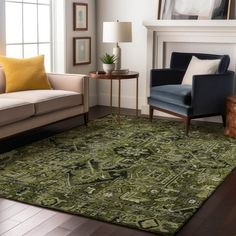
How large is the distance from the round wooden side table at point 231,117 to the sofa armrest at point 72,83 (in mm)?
1587

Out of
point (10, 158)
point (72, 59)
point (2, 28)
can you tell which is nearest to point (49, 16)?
point (72, 59)

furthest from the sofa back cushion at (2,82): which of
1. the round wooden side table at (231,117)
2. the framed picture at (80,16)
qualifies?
the round wooden side table at (231,117)

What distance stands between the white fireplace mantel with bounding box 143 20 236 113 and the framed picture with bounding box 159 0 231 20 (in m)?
0.14

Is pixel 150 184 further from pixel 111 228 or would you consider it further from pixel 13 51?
pixel 13 51

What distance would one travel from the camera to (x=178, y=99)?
16.0 feet

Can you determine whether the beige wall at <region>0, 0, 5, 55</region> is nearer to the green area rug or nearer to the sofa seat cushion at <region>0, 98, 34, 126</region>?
the sofa seat cushion at <region>0, 98, 34, 126</region>

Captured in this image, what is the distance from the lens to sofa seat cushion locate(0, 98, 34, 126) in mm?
4031

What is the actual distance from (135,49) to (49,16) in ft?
4.02

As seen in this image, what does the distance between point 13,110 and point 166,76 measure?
214 centimetres

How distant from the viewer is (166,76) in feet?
18.2

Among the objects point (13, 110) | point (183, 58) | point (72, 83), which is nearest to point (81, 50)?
point (72, 83)

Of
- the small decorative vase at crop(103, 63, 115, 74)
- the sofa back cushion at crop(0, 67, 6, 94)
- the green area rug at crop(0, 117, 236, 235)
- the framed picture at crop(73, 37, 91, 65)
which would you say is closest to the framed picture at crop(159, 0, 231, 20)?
the small decorative vase at crop(103, 63, 115, 74)

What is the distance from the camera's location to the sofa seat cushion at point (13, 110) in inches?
159

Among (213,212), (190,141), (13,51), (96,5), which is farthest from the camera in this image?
(96,5)
